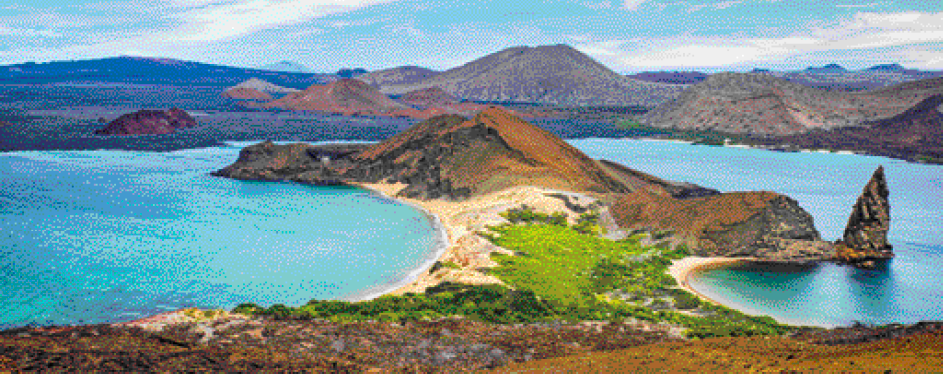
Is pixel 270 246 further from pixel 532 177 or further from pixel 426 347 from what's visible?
pixel 532 177

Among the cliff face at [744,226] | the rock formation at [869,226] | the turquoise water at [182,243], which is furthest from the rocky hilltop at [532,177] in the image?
the turquoise water at [182,243]

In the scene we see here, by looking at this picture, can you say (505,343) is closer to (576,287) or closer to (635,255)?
(576,287)

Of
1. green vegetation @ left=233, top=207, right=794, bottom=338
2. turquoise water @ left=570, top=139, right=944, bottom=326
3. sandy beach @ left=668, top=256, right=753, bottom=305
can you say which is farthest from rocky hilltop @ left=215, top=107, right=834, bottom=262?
green vegetation @ left=233, top=207, right=794, bottom=338

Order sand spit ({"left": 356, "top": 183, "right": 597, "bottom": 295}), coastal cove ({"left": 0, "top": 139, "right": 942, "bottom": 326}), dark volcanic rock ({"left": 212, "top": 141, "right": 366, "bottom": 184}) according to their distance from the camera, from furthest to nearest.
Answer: dark volcanic rock ({"left": 212, "top": 141, "right": 366, "bottom": 184})
sand spit ({"left": 356, "top": 183, "right": 597, "bottom": 295})
coastal cove ({"left": 0, "top": 139, "right": 942, "bottom": 326})

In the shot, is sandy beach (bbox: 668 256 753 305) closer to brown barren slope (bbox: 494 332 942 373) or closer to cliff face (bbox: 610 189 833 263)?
cliff face (bbox: 610 189 833 263)

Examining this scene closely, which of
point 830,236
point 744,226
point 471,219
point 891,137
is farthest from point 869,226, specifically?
point 891,137

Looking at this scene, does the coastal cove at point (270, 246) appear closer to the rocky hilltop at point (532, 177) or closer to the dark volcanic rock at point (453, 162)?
the rocky hilltop at point (532, 177)
